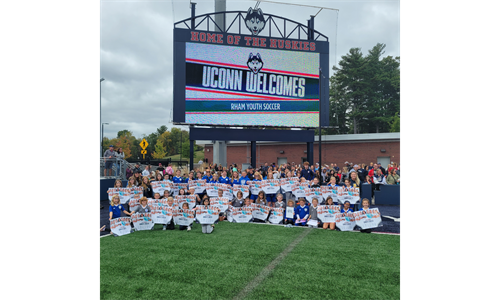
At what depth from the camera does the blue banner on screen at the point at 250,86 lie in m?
18.7

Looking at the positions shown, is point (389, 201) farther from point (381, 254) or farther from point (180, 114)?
point (180, 114)

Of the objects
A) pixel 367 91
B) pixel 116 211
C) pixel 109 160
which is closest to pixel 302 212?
pixel 116 211

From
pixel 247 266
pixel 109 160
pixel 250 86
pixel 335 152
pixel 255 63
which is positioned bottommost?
pixel 247 266

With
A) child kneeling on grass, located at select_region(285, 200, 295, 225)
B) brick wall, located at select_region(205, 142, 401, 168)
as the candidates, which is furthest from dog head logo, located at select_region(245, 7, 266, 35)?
child kneeling on grass, located at select_region(285, 200, 295, 225)

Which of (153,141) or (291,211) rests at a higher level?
(153,141)

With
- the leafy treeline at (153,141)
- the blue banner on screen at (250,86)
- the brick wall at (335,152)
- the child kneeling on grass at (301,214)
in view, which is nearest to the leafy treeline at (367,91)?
the brick wall at (335,152)

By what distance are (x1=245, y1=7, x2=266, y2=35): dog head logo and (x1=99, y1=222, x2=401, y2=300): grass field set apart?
55.0 ft

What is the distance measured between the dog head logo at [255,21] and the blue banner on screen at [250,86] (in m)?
2.03

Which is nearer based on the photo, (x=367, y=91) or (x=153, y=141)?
(x=367, y=91)

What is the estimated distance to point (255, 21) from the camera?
20.6 meters

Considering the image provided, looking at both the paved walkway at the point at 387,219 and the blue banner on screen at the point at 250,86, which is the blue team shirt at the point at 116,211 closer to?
the paved walkway at the point at 387,219

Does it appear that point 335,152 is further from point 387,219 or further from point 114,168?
point 114,168

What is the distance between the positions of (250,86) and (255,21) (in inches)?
204

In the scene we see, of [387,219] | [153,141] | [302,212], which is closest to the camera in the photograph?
[302,212]
